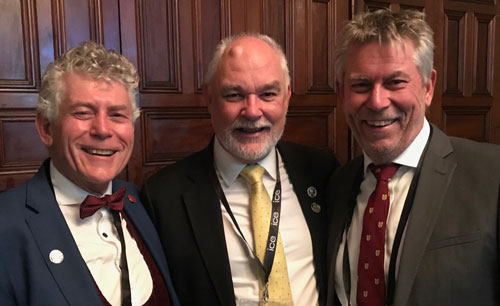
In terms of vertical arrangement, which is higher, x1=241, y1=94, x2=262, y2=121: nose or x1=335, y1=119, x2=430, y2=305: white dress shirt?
x1=241, y1=94, x2=262, y2=121: nose

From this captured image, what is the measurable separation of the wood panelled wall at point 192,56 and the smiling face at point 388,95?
159cm

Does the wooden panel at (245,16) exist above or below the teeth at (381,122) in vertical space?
above

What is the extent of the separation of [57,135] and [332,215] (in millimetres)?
1153

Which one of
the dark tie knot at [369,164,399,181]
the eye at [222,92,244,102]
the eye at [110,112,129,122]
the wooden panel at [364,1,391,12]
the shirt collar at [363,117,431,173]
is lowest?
the dark tie knot at [369,164,399,181]

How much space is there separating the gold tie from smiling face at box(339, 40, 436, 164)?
19.3 inches

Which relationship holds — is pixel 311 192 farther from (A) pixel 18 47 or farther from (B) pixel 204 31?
(A) pixel 18 47

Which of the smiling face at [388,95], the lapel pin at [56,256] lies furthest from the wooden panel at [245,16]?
the lapel pin at [56,256]

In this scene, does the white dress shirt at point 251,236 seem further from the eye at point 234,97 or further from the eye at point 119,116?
the eye at point 119,116

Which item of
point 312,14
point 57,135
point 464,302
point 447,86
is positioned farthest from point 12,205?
point 447,86

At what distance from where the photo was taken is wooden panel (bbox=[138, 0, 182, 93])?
2.78 metres

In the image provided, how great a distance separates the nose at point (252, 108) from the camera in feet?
5.92

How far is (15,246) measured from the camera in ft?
4.24

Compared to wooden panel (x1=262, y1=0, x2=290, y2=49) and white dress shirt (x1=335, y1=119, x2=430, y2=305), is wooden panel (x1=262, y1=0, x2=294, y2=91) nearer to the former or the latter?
wooden panel (x1=262, y1=0, x2=290, y2=49)

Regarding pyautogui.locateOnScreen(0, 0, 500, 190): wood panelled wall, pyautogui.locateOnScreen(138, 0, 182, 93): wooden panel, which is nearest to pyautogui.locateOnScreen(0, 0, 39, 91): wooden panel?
pyautogui.locateOnScreen(0, 0, 500, 190): wood panelled wall
